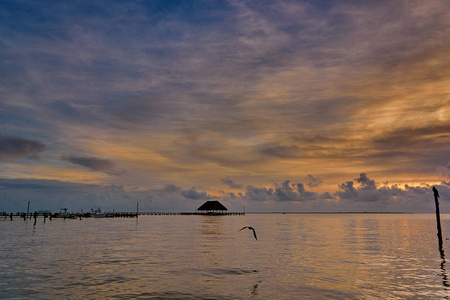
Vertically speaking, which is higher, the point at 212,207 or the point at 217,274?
the point at 212,207

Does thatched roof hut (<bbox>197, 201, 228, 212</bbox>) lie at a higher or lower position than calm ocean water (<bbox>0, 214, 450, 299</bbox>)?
higher

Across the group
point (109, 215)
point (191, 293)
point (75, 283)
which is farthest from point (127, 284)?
point (109, 215)

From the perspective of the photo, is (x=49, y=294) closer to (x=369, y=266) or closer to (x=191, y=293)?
(x=191, y=293)

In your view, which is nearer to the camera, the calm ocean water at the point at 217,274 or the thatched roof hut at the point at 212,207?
the calm ocean water at the point at 217,274

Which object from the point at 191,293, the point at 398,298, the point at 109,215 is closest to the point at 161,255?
the point at 191,293

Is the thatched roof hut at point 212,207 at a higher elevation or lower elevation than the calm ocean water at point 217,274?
higher

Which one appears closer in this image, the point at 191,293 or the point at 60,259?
the point at 191,293

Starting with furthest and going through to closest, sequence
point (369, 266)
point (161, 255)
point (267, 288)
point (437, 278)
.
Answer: point (161, 255) < point (369, 266) < point (437, 278) < point (267, 288)

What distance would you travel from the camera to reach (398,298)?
59.5ft

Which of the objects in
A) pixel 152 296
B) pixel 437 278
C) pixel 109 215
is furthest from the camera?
pixel 109 215

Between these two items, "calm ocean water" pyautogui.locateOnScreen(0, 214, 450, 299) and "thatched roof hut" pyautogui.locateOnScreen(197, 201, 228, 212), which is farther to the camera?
"thatched roof hut" pyautogui.locateOnScreen(197, 201, 228, 212)

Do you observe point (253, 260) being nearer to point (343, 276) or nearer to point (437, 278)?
point (343, 276)

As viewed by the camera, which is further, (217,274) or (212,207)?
(212,207)

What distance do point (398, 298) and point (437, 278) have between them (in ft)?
25.3
